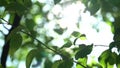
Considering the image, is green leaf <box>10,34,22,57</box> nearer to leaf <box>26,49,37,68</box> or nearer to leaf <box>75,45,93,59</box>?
leaf <box>26,49,37,68</box>

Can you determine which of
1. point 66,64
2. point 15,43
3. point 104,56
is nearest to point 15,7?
point 15,43

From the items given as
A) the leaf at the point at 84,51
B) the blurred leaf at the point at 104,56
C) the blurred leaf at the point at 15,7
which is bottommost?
the blurred leaf at the point at 104,56

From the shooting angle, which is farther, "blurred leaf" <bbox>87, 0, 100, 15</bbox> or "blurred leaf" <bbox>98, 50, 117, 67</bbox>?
"blurred leaf" <bbox>87, 0, 100, 15</bbox>

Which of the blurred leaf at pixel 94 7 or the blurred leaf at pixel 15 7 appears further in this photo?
the blurred leaf at pixel 94 7

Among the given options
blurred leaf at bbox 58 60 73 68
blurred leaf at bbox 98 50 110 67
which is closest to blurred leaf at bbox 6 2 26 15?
blurred leaf at bbox 58 60 73 68

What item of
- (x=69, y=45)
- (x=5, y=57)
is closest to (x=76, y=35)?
(x=69, y=45)

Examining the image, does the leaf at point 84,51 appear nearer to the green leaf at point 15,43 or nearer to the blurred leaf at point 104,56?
the blurred leaf at point 104,56

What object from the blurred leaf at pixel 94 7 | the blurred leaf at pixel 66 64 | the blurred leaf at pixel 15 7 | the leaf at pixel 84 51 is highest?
the blurred leaf at pixel 94 7

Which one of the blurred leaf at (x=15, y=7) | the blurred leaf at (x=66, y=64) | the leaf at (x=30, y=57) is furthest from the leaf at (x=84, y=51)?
the blurred leaf at (x=15, y=7)

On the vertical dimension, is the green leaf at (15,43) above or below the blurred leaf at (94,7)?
below

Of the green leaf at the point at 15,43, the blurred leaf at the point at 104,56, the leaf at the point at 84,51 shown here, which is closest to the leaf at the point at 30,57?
the green leaf at the point at 15,43

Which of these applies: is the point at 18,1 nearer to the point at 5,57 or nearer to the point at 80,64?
the point at 80,64

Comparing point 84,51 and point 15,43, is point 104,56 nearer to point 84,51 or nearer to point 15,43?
Answer: point 84,51

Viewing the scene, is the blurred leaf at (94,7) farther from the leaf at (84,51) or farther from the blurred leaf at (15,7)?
the blurred leaf at (15,7)
